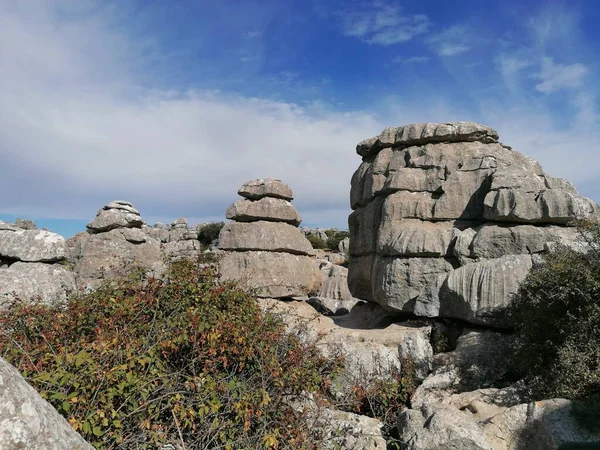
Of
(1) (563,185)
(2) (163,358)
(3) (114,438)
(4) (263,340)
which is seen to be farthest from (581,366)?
(1) (563,185)

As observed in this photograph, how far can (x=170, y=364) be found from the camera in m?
4.68

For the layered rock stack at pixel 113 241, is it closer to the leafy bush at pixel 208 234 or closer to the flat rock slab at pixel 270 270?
the flat rock slab at pixel 270 270

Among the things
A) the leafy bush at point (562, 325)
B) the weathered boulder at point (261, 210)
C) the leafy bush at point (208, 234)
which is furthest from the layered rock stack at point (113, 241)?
the leafy bush at point (208, 234)

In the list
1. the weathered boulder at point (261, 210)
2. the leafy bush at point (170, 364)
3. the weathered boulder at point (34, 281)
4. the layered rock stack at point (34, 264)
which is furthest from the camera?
the weathered boulder at point (261, 210)

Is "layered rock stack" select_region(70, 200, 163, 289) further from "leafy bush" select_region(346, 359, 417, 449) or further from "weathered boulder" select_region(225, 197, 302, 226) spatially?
"leafy bush" select_region(346, 359, 417, 449)

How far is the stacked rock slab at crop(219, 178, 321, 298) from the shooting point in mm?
12672

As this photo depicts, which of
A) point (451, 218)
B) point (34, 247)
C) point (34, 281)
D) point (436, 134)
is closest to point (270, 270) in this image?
point (451, 218)

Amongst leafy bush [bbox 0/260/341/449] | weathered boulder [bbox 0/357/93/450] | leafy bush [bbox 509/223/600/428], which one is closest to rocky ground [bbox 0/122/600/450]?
weathered boulder [bbox 0/357/93/450]

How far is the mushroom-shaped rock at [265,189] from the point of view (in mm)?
13490

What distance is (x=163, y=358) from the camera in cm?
460

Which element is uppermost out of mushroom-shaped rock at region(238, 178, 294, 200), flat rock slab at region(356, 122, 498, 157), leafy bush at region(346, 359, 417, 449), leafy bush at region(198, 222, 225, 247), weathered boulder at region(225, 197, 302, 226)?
leafy bush at region(198, 222, 225, 247)

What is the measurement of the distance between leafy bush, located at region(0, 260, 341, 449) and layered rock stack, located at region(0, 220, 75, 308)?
57.7 inches

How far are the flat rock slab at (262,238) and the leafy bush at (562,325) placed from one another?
22.7ft

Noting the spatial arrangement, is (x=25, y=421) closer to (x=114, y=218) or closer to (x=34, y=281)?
(x=34, y=281)
